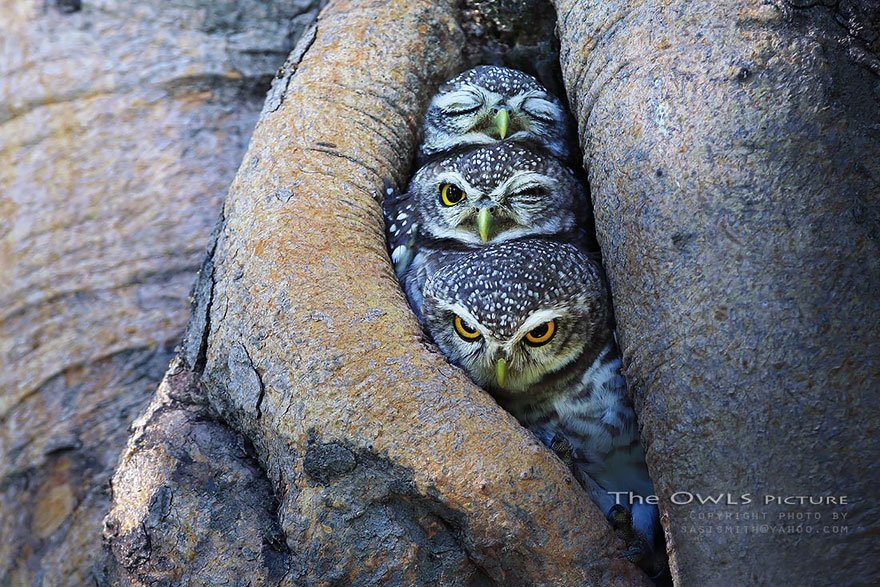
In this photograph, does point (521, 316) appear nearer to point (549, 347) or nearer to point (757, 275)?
point (549, 347)

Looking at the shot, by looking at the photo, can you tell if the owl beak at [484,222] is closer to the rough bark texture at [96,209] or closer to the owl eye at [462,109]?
the owl eye at [462,109]

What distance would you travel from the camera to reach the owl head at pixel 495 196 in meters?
2.87

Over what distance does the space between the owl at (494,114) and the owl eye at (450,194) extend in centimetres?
23

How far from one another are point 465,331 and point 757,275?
909mm

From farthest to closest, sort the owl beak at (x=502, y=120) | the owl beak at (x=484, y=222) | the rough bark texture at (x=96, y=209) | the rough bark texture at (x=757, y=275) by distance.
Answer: the rough bark texture at (x=96, y=209)
the owl beak at (x=502, y=120)
the owl beak at (x=484, y=222)
the rough bark texture at (x=757, y=275)

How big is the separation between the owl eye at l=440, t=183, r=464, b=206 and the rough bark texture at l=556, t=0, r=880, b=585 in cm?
82

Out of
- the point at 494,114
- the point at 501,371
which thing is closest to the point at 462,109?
the point at 494,114

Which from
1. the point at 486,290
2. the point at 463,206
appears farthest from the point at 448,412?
the point at 463,206

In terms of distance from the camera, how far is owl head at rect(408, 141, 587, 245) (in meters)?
2.87

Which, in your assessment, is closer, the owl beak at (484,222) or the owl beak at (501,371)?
the owl beak at (501,371)

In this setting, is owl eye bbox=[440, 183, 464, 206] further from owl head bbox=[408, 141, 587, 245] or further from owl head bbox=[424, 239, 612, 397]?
owl head bbox=[424, 239, 612, 397]

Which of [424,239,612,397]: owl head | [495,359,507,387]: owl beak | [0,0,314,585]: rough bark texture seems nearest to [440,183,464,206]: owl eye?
[424,239,612,397]: owl head

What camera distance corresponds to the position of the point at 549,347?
8.44 feet

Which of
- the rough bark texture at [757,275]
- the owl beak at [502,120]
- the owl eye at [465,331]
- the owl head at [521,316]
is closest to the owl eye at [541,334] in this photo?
the owl head at [521,316]
